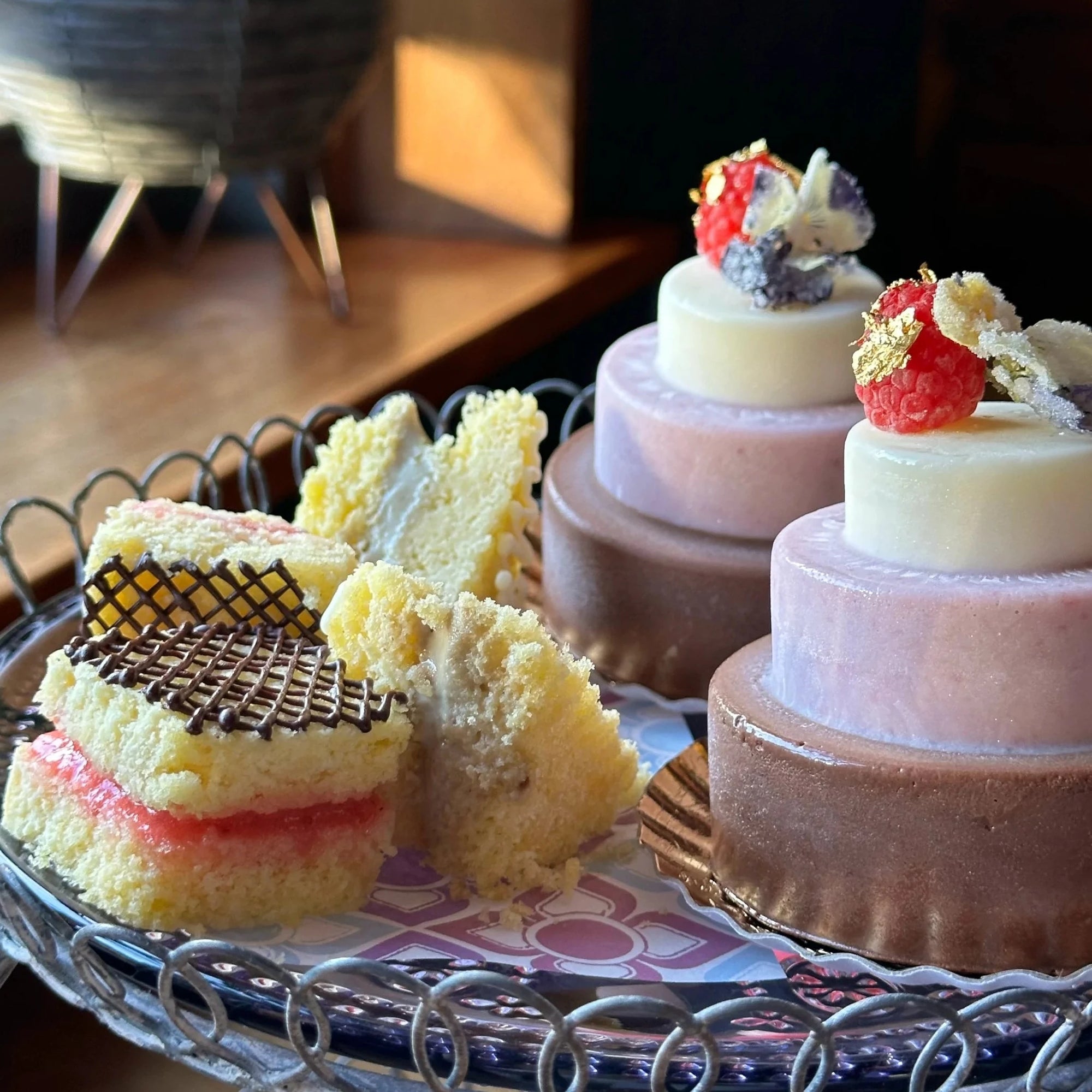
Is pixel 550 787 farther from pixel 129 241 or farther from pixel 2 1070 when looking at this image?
pixel 129 241

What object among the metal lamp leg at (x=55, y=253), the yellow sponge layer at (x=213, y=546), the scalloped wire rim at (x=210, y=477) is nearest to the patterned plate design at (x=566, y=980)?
the yellow sponge layer at (x=213, y=546)

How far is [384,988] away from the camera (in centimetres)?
92

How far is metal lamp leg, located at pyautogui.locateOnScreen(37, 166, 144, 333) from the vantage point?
2.61 meters

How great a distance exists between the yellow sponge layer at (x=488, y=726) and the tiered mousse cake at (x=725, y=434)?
10.9 inches

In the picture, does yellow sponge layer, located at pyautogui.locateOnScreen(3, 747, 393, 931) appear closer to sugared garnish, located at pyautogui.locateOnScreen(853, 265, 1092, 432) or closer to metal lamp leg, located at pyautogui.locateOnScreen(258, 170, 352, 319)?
sugared garnish, located at pyautogui.locateOnScreen(853, 265, 1092, 432)

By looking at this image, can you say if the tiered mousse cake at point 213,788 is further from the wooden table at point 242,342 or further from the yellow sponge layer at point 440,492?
the wooden table at point 242,342

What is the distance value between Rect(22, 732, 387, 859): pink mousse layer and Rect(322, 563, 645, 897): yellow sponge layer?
6 cm

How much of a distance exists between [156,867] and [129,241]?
2.41m

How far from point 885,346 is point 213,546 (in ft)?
1.91

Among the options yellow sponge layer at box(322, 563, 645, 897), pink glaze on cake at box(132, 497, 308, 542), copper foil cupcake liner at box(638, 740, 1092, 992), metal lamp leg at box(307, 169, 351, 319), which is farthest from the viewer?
metal lamp leg at box(307, 169, 351, 319)

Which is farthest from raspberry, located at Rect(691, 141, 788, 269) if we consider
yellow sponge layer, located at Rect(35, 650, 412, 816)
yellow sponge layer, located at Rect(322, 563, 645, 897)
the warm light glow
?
the warm light glow

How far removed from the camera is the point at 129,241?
3.17m

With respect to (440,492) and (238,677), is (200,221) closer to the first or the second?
(440,492)

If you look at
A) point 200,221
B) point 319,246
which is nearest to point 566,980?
point 319,246
